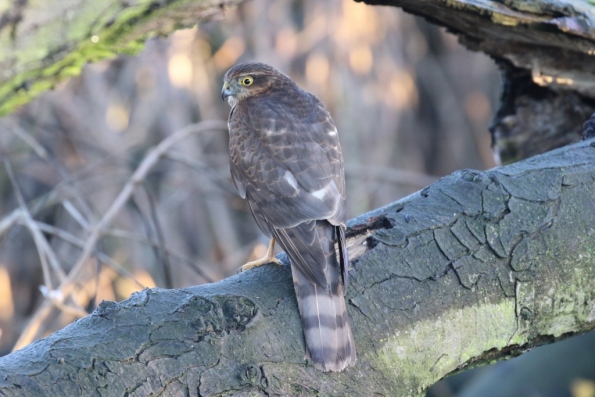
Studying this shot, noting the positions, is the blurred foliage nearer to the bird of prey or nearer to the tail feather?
the bird of prey

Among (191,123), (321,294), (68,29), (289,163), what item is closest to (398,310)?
(321,294)

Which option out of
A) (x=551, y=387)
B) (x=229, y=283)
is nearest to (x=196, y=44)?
(x=551, y=387)

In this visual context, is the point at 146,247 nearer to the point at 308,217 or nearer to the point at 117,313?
the point at 308,217

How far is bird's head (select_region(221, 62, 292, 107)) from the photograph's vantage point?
12.1ft

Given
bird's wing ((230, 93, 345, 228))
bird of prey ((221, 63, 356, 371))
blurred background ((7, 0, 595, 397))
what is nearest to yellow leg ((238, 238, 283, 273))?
bird of prey ((221, 63, 356, 371))

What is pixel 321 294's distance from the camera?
2359mm

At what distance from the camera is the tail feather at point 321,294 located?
7.18ft

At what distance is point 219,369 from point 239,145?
4.11 ft

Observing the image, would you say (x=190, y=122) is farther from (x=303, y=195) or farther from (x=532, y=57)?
(x=303, y=195)

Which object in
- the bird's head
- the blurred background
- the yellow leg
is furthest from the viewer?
the blurred background

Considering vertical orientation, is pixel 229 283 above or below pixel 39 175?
above

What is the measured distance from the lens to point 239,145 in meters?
3.13

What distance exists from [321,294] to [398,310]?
0.24 metres

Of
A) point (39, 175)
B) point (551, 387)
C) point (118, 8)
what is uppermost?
point (118, 8)
